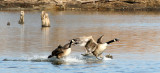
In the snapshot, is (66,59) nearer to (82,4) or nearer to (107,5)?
(82,4)

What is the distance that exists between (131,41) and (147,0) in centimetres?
6477

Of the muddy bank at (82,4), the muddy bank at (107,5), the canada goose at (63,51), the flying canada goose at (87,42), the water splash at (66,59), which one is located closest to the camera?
the canada goose at (63,51)

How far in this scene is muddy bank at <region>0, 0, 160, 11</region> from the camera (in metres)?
92.4

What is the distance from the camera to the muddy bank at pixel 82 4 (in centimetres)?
9244

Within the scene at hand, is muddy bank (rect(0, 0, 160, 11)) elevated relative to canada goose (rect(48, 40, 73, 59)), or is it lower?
lower

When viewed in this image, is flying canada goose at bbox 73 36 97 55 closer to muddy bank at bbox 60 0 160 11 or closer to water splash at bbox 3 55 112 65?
water splash at bbox 3 55 112 65

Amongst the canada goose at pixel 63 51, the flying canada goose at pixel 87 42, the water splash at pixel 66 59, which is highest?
the flying canada goose at pixel 87 42

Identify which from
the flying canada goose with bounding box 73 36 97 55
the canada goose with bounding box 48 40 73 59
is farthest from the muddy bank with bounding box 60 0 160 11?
the canada goose with bounding box 48 40 73 59

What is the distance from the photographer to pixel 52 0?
9306cm

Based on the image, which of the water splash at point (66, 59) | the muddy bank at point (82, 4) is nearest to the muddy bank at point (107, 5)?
the muddy bank at point (82, 4)

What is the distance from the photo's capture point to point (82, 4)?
9356cm

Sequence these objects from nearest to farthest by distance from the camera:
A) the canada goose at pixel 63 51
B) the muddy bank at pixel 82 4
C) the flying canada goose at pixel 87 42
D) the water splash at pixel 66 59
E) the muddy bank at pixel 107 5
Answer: the canada goose at pixel 63 51 < the water splash at pixel 66 59 < the flying canada goose at pixel 87 42 < the muddy bank at pixel 82 4 < the muddy bank at pixel 107 5

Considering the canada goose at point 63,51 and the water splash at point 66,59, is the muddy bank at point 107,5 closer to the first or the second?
the water splash at point 66,59

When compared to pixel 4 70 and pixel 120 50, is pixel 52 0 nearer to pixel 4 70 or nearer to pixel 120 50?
pixel 120 50
